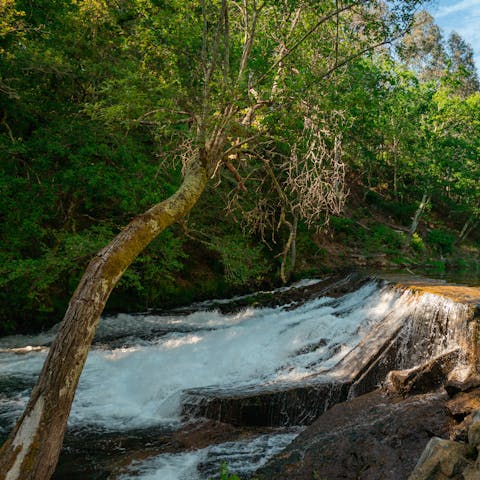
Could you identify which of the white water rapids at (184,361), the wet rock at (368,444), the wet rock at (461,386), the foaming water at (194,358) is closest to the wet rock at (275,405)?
the white water rapids at (184,361)

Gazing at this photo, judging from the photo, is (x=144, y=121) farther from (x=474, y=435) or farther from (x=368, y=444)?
(x=474, y=435)

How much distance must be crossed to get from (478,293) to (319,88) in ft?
15.7

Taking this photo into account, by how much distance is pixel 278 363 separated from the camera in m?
8.44

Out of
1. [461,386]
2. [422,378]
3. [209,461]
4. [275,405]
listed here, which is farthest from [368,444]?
[275,405]

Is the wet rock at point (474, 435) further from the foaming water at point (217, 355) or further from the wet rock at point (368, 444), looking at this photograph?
the foaming water at point (217, 355)

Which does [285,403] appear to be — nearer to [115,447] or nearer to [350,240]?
[115,447]

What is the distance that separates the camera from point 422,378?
19.3 ft

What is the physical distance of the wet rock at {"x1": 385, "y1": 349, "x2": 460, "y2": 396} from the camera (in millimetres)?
5848

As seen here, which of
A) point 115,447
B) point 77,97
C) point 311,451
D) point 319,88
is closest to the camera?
point 311,451

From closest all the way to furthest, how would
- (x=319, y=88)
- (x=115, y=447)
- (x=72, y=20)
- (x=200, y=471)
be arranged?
(x=200, y=471)
(x=115, y=447)
(x=319, y=88)
(x=72, y=20)

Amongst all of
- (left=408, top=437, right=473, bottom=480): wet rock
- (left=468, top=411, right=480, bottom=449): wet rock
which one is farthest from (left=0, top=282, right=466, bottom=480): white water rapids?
(left=468, top=411, right=480, bottom=449): wet rock

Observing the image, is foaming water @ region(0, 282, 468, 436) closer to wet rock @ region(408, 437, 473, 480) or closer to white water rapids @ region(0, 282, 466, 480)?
white water rapids @ region(0, 282, 466, 480)

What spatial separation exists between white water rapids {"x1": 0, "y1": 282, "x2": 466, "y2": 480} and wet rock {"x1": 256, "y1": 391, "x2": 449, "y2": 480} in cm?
81

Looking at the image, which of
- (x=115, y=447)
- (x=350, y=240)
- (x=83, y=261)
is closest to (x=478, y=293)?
(x=115, y=447)
